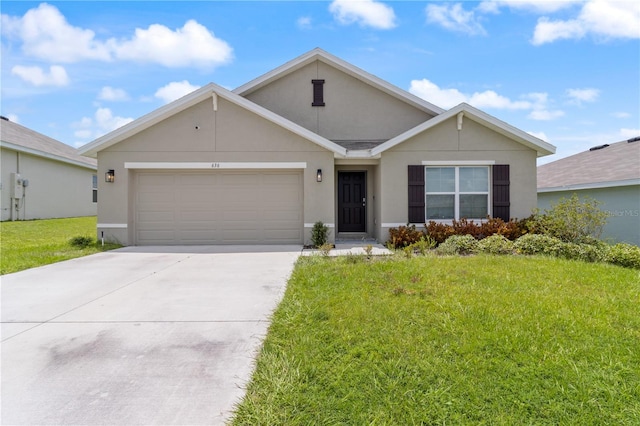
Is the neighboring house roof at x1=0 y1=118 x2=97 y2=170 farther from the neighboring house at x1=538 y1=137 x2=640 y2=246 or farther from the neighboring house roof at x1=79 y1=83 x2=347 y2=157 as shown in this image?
the neighboring house at x1=538 y1=137 x2=640 y2=246

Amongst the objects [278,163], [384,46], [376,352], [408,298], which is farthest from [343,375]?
[384,46]

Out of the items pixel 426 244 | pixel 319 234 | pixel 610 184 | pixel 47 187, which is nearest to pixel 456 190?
pixel 426 244

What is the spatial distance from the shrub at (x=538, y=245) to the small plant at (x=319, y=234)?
492 cm

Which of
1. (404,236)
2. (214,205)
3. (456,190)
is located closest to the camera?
(404,236)

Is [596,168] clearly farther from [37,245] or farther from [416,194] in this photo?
[37,245]

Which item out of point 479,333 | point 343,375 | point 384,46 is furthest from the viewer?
point 384,46

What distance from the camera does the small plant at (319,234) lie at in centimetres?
1010

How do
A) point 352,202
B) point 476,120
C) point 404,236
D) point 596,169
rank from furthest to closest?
point 596,169 → point 352,202 → point 476,120 → point 404,236

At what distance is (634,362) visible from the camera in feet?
9.87

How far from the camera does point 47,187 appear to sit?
17047mm

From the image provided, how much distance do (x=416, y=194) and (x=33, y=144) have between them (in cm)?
1784

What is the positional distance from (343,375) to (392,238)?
751 cm

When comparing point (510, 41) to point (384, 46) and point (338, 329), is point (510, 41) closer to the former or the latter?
point (384, 46)

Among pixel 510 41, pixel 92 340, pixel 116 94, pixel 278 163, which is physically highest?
pixel 510 41
